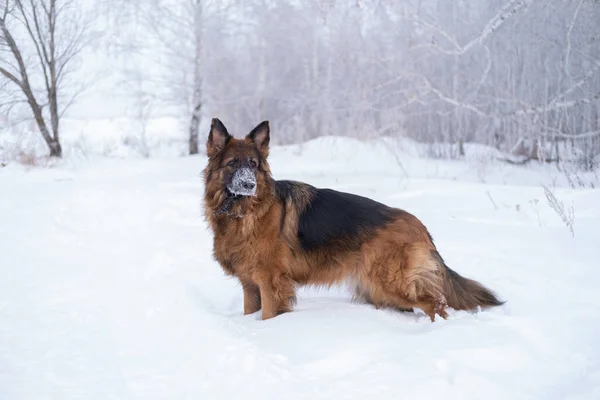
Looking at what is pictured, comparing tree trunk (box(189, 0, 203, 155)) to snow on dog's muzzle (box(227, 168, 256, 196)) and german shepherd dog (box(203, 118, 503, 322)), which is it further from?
snow on dog's muzzle (box(227, 168, 256, 196))

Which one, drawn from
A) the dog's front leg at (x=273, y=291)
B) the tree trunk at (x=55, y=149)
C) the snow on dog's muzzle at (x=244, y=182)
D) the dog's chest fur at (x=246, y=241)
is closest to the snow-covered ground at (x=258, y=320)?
the dog's front leg at (x=273, y=291)

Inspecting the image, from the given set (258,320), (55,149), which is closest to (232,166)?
(258,320)

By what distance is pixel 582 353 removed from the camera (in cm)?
295

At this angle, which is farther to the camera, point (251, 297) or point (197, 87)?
point (197, 87)

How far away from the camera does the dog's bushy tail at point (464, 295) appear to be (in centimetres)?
405

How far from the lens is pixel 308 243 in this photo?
14.0ft

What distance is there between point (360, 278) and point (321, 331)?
A: 31.2 inches

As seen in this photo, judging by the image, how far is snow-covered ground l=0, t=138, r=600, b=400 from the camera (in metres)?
2.77

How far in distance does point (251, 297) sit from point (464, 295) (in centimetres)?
189

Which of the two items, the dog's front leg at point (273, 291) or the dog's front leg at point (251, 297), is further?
the dog's front leg at point (251, 297)

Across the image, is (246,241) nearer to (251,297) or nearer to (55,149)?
(251,297)

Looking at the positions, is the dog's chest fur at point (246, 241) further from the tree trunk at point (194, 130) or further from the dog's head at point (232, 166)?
the tree trunk at point (194, 130)

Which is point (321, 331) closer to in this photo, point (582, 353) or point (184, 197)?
point (582, 353)

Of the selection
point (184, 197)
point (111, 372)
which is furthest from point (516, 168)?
point (111, 372)
